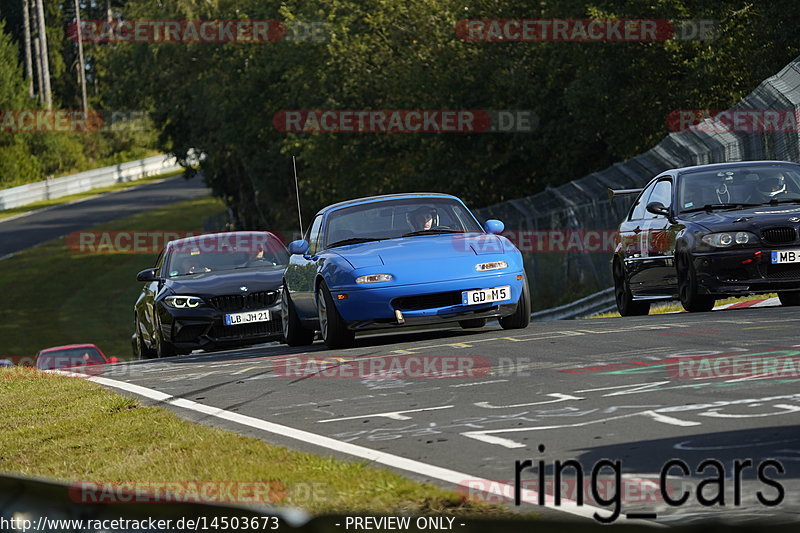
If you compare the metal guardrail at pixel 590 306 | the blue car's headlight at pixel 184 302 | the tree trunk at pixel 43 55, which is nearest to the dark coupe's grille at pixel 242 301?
the blue car's headlight at pixel 184 302

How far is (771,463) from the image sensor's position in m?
6.00

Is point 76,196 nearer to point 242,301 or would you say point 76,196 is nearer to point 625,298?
point 242,301

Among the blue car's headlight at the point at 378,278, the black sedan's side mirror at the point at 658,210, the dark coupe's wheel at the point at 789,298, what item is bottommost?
the dark coupe's wheel at the point at 789,298

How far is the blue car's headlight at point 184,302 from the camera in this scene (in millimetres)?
17594

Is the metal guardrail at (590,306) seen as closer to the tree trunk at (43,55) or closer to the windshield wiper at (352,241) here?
the windshield wiper at (352,241)

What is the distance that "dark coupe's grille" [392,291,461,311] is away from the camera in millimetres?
13547

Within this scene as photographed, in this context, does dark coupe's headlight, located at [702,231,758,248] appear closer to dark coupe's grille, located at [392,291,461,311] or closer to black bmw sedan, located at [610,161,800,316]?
black bmw sedan, located at [610,161,800,316]

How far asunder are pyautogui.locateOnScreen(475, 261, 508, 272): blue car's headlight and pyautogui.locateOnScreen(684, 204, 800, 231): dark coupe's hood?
91.7 inches

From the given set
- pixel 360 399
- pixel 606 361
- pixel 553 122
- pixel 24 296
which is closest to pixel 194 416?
pixel 360 399

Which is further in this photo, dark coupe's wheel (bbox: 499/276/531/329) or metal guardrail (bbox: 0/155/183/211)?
metal guardrail (bbox: 0/155/183/211)

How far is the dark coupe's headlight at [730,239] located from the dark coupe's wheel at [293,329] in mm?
4532

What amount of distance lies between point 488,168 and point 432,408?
116 ft

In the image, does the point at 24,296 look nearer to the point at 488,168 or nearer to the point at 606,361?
the point at 488,168

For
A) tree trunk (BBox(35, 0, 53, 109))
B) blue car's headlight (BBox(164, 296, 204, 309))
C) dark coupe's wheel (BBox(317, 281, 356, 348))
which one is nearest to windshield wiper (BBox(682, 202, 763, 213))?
dark coupe's wheel (BBox(317, 281, 356, 348))
